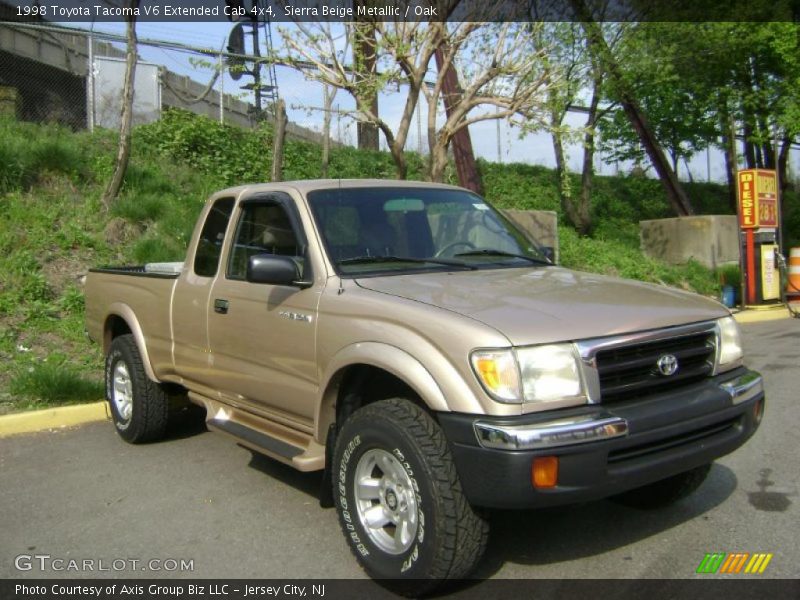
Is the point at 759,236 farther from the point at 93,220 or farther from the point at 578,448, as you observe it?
the point at 578,448

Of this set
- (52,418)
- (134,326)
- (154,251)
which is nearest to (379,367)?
(134,326)

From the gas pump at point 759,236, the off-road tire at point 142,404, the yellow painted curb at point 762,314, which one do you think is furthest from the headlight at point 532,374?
the gas pump at point 759,236

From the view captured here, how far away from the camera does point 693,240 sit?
1628 centimetres

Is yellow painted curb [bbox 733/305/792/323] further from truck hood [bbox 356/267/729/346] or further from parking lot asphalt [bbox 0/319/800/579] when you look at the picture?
truck hood [bbox 356/267/729/346]

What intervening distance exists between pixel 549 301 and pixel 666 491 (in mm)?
1497

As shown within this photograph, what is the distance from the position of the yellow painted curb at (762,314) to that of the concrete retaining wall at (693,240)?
9.32 feet

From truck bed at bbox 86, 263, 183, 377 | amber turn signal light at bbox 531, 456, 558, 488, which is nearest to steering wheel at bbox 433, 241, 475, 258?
amber turn signal light at bbox 531, 456, 558, 488

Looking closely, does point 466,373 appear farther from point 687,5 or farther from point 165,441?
point 687,5

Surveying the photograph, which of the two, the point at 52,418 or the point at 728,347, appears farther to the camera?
the point at 52,418

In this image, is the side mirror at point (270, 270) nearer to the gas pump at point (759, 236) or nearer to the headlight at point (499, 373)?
the headlight at point (499, 373)

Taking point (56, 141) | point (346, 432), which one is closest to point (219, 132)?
point (56, 141)

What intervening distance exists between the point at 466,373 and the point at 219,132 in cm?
1198

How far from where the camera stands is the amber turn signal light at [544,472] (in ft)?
9.64

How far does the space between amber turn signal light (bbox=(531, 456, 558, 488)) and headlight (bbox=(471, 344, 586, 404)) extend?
0.24m
